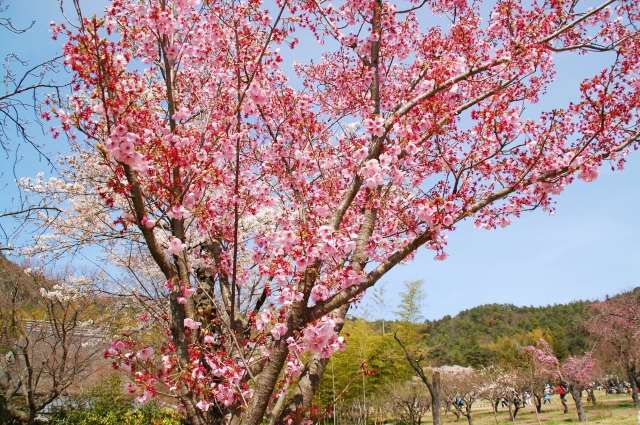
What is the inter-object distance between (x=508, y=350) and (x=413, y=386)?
23434mm

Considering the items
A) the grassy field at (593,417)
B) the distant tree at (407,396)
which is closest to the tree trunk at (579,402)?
the grassy field at (593,417)

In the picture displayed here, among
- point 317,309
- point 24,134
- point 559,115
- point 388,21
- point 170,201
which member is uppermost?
point 388,21

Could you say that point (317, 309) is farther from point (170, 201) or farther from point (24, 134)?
point (24, 134)

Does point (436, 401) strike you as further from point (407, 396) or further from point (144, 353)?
point (407, 396)

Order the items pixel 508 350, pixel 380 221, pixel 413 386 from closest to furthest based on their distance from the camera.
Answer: pixel 380 221, pixel 413 386, pixel 508 350

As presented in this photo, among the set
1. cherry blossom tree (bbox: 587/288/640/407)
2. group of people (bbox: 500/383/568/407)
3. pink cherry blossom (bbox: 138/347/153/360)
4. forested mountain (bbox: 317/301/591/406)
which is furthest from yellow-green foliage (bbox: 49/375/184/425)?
cherry blossom tree (bbox: 587/288/640/407)

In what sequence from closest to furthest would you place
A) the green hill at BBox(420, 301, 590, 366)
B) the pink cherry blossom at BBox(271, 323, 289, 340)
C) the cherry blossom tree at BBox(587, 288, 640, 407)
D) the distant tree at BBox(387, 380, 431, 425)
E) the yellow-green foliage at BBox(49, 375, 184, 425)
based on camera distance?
the pink cherry blossom at BBox(271, 323, 289, 340)
the yellow-green foliage at BBox(49, 375, 184, 425)
the distant tree at BBox(387, 380, 431, 425)
the cherry blossom tree at BBox(587, 288, 640, 407)
the green hill at BBox(420, 301, 590, 366)

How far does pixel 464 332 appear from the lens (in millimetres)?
59344

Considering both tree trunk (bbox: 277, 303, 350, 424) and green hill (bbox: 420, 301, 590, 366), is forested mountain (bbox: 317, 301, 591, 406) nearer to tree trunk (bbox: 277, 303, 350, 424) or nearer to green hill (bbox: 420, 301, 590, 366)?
green hill (bbox: 420, 301, 590, 366)

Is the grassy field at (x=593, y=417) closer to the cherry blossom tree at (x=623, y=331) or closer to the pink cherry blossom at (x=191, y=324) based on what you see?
the cherry blossom tree at (x=623, y=331)

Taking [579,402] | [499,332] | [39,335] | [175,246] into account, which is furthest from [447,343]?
[175,246]

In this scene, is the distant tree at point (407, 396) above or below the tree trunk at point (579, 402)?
above

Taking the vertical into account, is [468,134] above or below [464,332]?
above

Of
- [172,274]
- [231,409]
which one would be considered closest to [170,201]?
[172,274]
